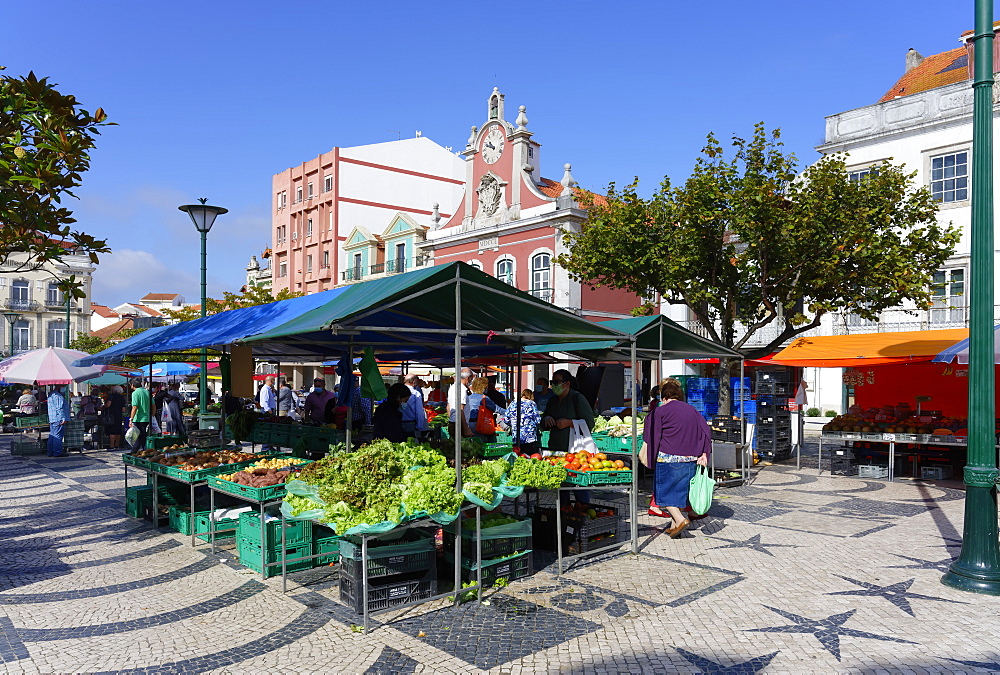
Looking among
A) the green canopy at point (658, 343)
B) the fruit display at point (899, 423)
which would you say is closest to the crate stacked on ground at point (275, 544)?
the green canopy at point (658, 343)

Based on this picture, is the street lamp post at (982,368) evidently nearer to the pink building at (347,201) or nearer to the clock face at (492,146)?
the clock face at (492,146)

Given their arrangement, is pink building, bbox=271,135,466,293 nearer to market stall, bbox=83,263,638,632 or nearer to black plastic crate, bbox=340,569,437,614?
market stall, bbox=83,263,638,632

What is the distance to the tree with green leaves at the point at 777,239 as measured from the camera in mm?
14883

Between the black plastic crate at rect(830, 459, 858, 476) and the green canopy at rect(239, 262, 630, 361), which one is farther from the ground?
the green canopy at rect(239, 262, 630, 361)

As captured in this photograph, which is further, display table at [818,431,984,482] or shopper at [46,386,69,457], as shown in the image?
shopper at [46,386,69,457]

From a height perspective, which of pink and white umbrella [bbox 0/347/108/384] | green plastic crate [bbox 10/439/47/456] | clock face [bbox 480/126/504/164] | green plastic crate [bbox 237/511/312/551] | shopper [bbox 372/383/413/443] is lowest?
green plastic crate [bbox 10/439/47/456]

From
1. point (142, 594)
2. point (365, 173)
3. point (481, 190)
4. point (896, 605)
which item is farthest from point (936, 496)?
point (365, 173)

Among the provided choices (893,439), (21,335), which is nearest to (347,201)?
(21,335)

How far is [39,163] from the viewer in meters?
6.88

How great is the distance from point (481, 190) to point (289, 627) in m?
30.6

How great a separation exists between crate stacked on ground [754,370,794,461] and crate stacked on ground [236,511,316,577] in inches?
509

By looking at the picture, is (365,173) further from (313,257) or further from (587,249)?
(587,249)

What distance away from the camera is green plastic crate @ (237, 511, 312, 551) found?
24.0 ft

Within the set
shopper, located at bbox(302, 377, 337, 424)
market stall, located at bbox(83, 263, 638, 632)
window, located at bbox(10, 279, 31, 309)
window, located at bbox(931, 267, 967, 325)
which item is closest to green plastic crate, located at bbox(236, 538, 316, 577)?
market stall, located at bbox(83, 263, 638, 632)
